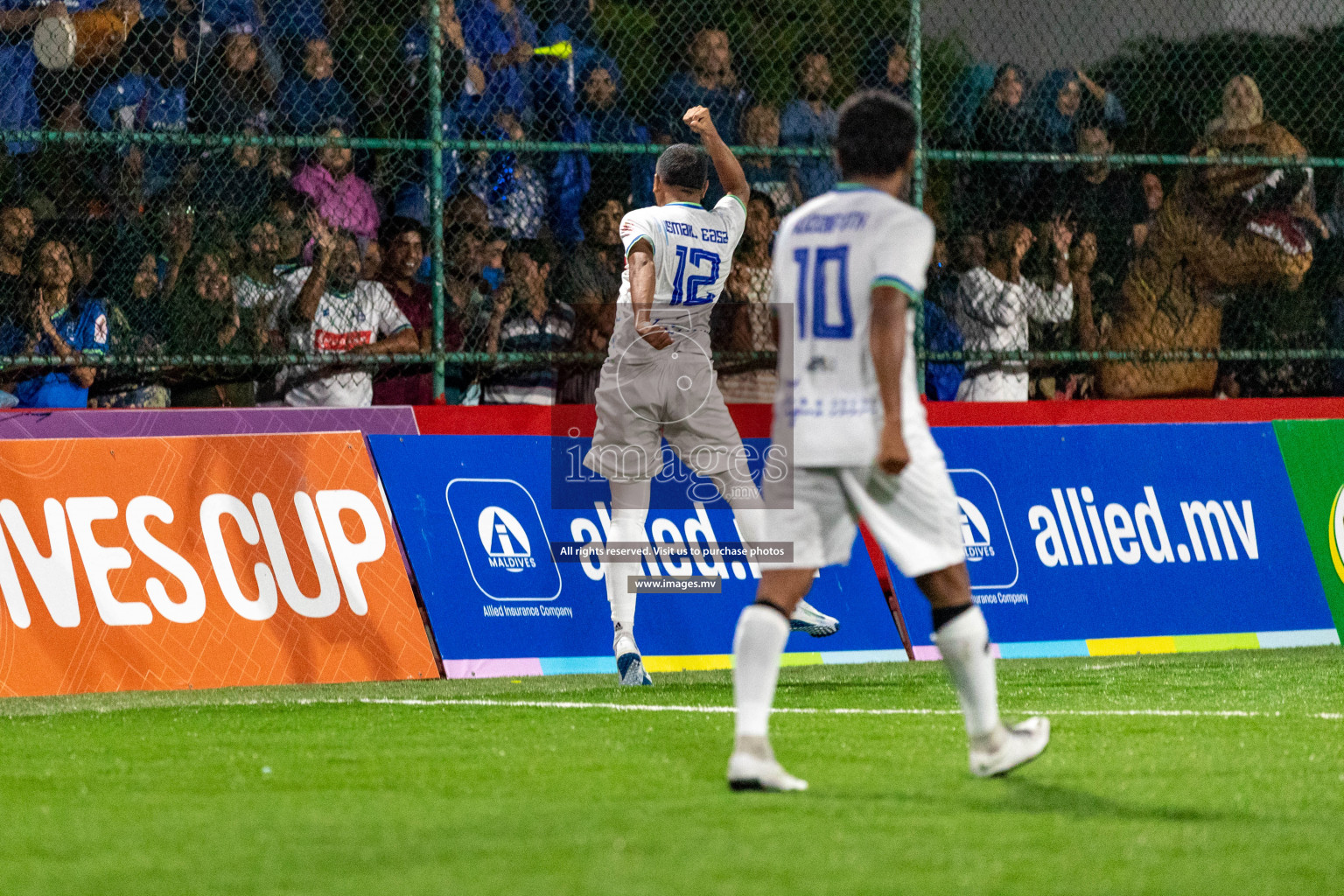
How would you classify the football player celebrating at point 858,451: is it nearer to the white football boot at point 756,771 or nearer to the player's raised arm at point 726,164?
the white football boot at point 756,771

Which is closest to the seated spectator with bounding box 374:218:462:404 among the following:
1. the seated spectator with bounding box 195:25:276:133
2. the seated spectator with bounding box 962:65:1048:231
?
the seated spectator with bounding box 195:25:276:133

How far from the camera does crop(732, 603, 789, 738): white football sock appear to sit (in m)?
5.52

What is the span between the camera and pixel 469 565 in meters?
9.62

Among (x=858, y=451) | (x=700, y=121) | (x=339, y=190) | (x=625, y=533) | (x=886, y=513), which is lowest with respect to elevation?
(x=625, y=533)

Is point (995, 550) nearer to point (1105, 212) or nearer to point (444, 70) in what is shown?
point (1105, 212)

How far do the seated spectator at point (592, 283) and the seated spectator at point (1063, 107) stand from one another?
2.87m

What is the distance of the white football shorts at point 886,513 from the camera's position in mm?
5578

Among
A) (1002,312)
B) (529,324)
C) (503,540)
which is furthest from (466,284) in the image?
(1002,312)

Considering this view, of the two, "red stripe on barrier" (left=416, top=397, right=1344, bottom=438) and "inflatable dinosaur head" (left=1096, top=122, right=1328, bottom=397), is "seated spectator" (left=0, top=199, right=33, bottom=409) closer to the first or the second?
"red stripe on barrier" (left=416, top=397, right=1344, bottom=438)

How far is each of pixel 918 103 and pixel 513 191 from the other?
8.30 feet

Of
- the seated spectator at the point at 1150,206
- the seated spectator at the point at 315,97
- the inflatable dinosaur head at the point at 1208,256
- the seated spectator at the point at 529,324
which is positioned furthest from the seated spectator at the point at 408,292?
the seated spectator at the point at 1150,206

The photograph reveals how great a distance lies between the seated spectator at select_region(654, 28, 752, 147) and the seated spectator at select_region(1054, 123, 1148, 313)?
223cm

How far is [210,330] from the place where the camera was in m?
10.2

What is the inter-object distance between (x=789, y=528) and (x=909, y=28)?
6.47 meters
